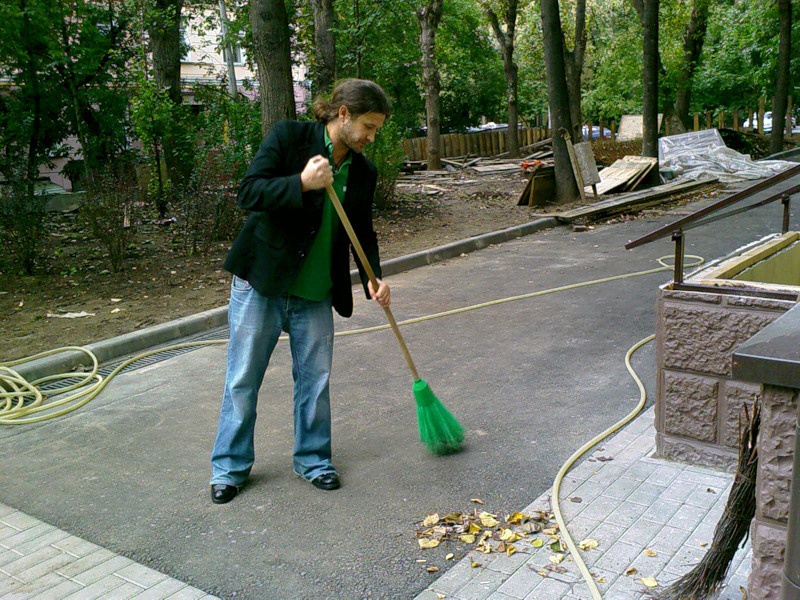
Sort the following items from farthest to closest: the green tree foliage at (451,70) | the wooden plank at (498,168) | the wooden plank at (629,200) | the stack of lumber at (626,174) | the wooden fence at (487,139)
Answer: the wooden fence at (487,139) → the green tree foliage at (451,70) → the wooden plank at (498,168) → the stack of lumber at (626,174) → the wooden plank at (629,200)

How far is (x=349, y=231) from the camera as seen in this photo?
12.5 ft

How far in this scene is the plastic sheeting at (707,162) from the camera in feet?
60.3

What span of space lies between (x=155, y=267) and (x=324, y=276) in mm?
6378

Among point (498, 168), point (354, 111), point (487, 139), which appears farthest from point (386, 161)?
point (487, 139)

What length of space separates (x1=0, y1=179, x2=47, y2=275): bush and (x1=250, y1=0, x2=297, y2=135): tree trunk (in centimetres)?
293

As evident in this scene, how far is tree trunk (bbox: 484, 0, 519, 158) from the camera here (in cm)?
2965

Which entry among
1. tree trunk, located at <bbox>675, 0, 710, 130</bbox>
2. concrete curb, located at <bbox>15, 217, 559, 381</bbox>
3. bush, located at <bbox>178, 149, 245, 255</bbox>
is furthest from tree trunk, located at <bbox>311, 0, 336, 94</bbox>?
tree trunk, located at <bbox>675, 0, 710, 130</bbox>

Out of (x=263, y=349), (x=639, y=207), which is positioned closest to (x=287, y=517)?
(x=263, y=349)

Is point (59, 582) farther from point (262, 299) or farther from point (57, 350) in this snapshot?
point (57, 350)

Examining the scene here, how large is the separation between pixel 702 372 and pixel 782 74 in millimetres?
22471

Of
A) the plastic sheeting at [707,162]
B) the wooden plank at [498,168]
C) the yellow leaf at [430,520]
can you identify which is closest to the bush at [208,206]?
the yellow leaf at [430,520]

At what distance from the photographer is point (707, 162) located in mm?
19688

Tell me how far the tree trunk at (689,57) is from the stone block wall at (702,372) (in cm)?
2547

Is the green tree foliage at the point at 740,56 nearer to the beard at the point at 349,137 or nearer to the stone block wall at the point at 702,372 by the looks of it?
the stone block wall at the point at 702,372
